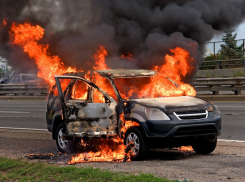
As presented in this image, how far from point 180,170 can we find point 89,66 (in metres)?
4.45

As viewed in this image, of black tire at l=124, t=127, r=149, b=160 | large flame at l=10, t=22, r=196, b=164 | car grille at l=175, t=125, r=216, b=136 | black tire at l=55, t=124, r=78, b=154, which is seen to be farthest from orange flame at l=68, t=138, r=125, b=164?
car grille at l=175, t=125, r=216, b=136

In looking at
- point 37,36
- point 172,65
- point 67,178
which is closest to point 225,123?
point 172,65

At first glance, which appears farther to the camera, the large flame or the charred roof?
the charred roof

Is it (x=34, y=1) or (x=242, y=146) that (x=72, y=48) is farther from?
(x=242, y=146)

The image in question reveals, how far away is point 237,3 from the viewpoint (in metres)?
10.9

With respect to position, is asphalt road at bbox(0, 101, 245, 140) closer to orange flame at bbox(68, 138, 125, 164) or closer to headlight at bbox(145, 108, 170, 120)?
orange flame at bbox(68, 138, 125, 164)

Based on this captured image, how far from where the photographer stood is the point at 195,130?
24.1 ft

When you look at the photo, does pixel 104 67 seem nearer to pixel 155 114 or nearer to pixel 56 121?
pixel 56 121

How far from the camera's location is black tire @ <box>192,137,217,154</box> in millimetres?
7896

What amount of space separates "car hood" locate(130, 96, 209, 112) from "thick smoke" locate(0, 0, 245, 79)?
2.96 m

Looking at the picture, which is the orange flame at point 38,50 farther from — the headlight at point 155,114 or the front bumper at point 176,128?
the front bumper at point 176,128

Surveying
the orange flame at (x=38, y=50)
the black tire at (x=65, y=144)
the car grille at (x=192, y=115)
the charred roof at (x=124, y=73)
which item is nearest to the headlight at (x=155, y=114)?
the car grille at (x=192, y=115)

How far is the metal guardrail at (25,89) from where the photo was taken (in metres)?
28.5

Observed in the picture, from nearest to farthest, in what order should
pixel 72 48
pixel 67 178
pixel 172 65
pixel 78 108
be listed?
pixel 67 178, pixel 78 108, pixel 172 65, pixel 72 48
